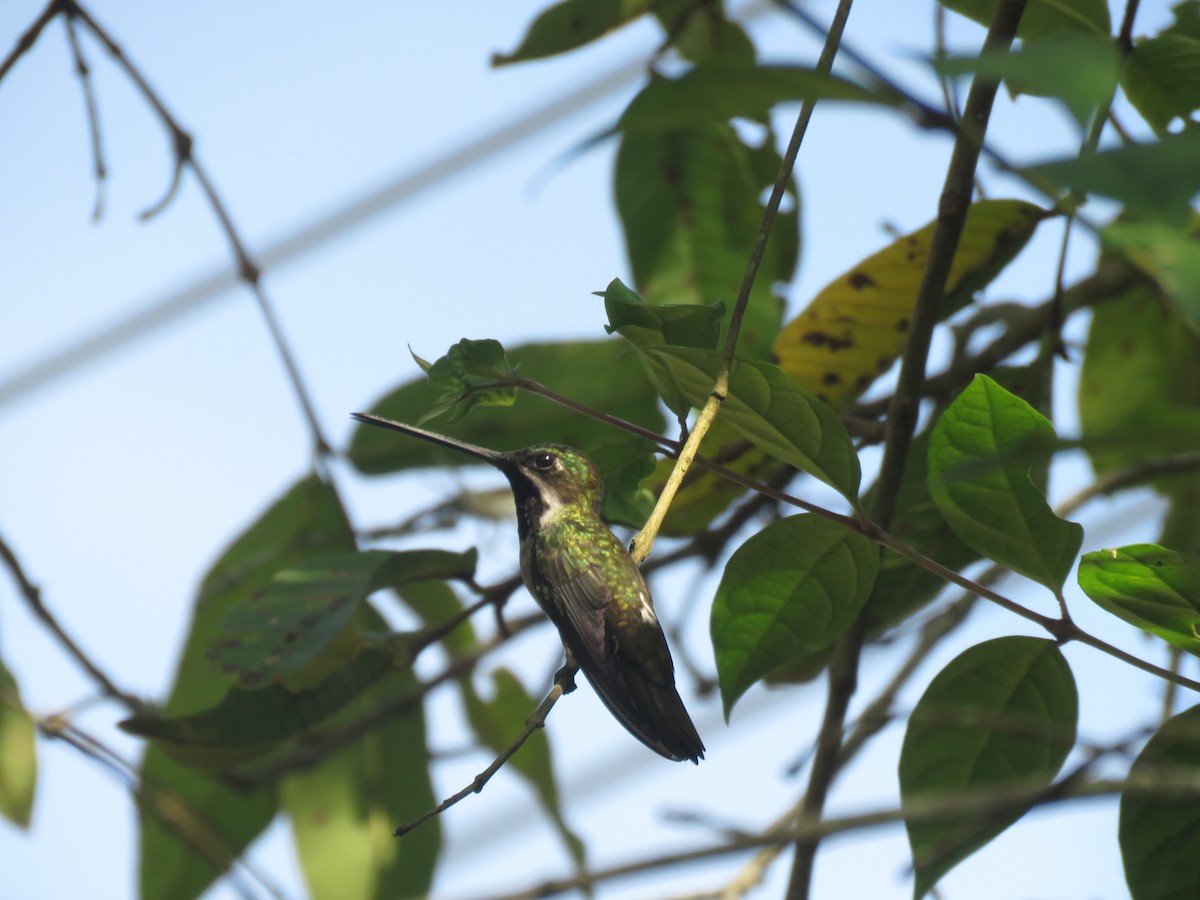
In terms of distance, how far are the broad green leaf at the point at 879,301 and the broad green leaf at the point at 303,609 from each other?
71 centimetres

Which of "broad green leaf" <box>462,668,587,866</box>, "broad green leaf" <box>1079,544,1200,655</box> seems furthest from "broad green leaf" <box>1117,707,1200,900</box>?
"broad green leaf" <box>462,668,587,866</box>

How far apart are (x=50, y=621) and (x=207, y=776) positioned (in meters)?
0.39

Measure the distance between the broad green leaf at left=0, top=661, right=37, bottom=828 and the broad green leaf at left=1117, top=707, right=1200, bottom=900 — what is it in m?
1.87

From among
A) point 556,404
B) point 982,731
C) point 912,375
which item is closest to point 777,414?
point 912,375

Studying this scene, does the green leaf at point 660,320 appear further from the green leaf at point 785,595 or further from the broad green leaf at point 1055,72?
the broad green leaf at point 1055,72

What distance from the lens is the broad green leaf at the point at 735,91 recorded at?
0.72 metres

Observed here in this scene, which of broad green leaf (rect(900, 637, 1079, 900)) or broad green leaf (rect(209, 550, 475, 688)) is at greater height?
broad green leaf (rect(209, 550, 475, 688))

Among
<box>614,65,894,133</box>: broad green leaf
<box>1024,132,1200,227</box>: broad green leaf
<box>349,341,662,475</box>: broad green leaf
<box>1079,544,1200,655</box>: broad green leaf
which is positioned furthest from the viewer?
<box>349,341,662,475</box>: broad green leaf

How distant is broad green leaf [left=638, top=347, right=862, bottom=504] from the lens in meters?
1.22

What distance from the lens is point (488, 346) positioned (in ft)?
4.16

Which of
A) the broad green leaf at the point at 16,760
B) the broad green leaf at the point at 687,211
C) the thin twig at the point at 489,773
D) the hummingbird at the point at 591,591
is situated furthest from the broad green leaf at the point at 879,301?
the broad green leaf at the point at 16,760

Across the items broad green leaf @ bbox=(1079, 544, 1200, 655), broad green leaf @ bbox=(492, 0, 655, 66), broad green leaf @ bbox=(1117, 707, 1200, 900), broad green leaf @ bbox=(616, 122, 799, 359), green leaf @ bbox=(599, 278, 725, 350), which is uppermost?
broad green leaf @ bbox=(492, 0, 655, 66)

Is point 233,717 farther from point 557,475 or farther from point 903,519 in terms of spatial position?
point 903,519

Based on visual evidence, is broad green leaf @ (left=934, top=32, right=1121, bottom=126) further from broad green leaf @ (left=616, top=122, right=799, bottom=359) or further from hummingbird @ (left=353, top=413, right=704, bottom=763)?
broad green leaf @ (left=616, top=122, right=799, bottom=359)
